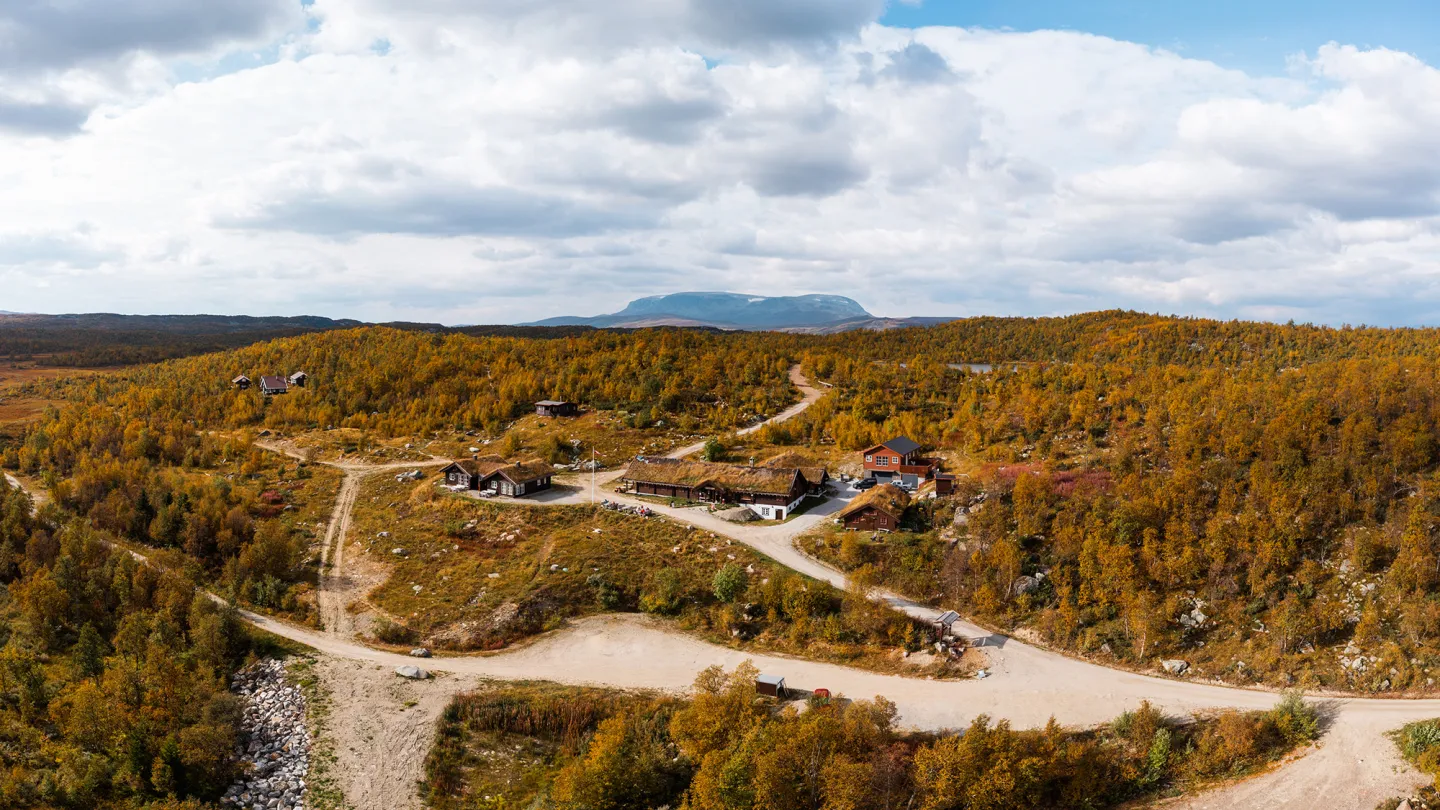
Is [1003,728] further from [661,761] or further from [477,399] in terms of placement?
[477,399]

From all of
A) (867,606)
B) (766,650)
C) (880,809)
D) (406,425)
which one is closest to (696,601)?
(766,650)

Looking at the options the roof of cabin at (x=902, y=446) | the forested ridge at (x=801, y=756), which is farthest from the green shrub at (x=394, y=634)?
the roof of cabin at (x=902, y=446)

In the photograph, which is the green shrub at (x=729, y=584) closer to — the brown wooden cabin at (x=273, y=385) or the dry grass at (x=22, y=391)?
the brown wooden cabin at (x=273, y=385)

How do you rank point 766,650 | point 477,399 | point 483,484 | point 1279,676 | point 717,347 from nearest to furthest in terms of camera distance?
point 1279,676, point 766,650, point 483,484, point 477,399, point 717,347

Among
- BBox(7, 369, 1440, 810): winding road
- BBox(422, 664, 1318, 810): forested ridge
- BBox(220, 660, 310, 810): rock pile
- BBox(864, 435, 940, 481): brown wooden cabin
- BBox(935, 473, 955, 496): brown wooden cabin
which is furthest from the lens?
BBox(864, 435, 940, 481): brown wooden cabin

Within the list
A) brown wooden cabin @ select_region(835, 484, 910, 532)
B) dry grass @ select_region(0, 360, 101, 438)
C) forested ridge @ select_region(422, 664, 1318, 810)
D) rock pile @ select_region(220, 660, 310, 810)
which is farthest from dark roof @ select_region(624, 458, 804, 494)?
dry grass @ select_region(0, 360, 101, 438)

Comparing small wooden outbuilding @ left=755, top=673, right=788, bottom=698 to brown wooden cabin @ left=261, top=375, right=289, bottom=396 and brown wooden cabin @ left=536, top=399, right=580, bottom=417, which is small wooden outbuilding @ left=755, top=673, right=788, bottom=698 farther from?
brown wooden cabin @ left=261, top=375, right=289, bottom=396

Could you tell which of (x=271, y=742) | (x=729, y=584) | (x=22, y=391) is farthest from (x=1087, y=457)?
(x=22, y=391)
